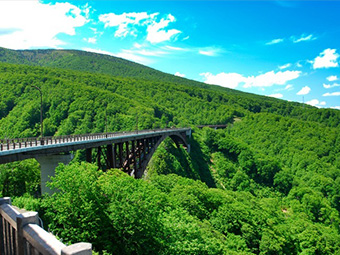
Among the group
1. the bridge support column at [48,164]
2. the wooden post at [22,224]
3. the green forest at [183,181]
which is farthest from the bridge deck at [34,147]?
the wooden post at [22,224]

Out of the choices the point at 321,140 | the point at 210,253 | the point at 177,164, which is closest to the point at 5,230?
the point at 210,253

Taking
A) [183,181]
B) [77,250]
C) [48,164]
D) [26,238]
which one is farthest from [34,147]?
[183,181]

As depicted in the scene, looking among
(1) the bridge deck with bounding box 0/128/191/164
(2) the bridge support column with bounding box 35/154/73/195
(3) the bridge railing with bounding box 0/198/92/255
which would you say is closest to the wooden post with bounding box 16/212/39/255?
(3) the bridge railing with bounding box 0/198/92/255

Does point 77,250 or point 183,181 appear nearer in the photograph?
point 77,250

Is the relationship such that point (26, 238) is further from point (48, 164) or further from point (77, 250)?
point (48, 164)

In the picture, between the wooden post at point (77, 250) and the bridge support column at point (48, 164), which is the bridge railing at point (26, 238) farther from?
the bridge support column at point (48, 164)

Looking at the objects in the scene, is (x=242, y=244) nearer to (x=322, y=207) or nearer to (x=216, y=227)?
(x=216, y=227)
